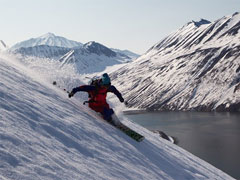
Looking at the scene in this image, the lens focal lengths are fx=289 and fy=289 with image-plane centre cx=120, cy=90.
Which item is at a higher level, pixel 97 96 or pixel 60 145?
pixel 97 96

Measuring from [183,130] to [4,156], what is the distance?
8580 cm

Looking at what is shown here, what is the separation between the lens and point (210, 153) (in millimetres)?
57719

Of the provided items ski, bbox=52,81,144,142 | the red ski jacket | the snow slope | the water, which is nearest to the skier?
the red ski jacket

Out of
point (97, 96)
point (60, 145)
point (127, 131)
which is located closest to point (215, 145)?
point (97, 96)

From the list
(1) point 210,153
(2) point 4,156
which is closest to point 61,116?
(2) point 4,156

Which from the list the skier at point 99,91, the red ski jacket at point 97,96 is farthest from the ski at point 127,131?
the red ski jacket at point 97,96

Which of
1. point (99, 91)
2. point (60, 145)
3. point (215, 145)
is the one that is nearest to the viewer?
point (60, 145)

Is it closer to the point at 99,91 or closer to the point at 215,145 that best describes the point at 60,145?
the point at 99,91

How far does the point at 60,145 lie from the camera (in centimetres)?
662

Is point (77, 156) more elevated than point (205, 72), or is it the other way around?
point (205, 72)

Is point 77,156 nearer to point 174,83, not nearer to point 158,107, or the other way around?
point 158,107

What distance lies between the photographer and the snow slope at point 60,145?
17.3ft

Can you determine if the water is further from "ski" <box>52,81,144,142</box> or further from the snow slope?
the snow slope

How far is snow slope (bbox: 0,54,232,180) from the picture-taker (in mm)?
5281
